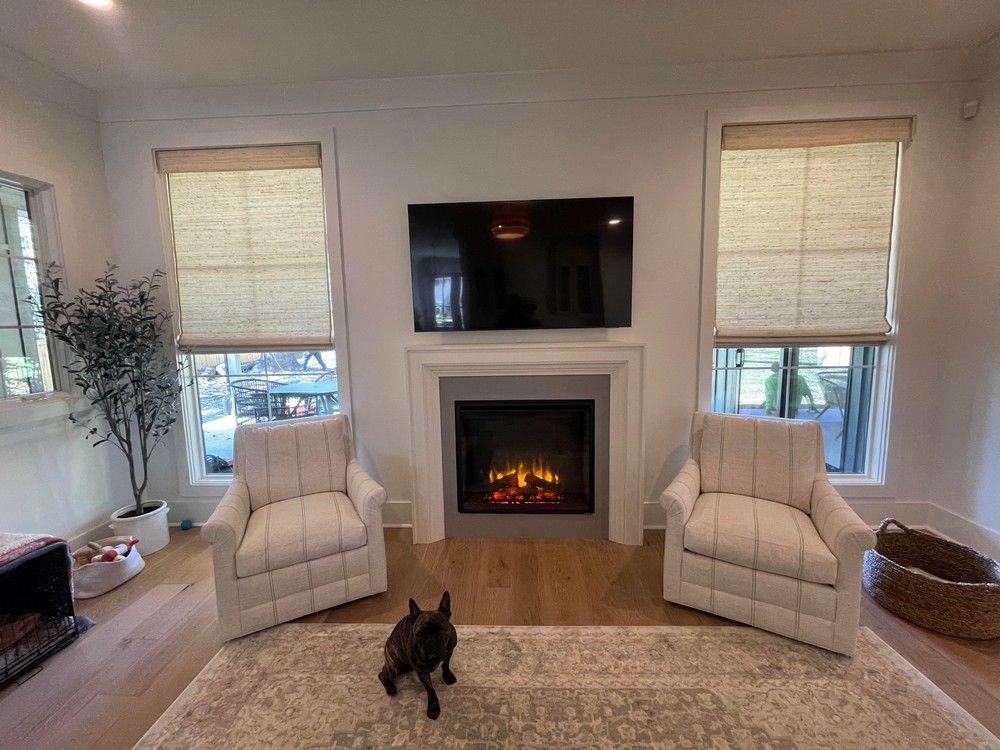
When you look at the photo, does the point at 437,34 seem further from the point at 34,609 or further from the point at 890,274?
the point at 34,609

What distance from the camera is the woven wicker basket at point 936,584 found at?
1.76 meters

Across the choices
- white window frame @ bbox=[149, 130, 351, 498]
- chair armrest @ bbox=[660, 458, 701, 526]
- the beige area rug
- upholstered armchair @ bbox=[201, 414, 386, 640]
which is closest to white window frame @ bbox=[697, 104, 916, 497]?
chair armrest @ bbox=[660, 458, 701, 526]

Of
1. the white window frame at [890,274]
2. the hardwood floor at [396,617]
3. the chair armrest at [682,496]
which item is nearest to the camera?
the hardwood floor at [396,617]

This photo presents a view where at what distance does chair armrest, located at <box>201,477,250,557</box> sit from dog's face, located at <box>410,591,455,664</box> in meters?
0.94

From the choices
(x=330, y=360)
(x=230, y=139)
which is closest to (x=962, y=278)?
(x=330, y=360)

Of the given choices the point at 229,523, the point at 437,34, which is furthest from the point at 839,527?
the point at 437,34

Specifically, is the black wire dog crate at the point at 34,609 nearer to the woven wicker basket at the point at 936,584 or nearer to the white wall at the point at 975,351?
the woven wicker basket at the point at 936,584

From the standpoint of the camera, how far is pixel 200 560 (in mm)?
2510

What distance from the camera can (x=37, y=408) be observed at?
2.31m

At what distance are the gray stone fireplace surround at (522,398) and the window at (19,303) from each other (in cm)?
230

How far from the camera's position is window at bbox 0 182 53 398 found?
2.29 m

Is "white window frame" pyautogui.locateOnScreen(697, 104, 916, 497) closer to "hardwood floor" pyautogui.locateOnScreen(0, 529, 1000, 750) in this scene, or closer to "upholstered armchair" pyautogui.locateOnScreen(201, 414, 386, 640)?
"hardwood floor" pyautogui.locateOnScreen(0, 529, 1000, 750)

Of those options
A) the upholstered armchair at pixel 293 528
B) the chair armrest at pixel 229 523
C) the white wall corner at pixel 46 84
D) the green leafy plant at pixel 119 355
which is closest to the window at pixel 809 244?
the upholstered armchair at pixel 293 528

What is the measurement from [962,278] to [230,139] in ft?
14.5
